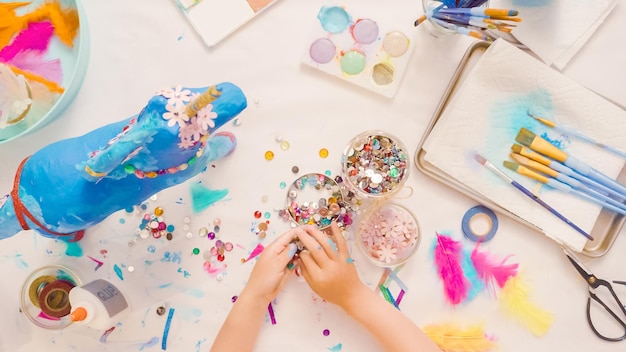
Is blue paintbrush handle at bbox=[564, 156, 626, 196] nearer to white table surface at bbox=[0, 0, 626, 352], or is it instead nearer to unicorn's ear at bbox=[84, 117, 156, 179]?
white table surface at bbox=[0, 0, 626, 352]

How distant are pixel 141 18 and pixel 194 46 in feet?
0.32

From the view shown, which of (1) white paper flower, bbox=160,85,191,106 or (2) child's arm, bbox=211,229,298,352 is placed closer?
(1) white paper flower, bbox=160,85,191,106

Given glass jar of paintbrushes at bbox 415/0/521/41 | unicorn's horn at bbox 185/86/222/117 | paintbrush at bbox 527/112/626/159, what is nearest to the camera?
unicorn's horn at bbox 185/86/222/117

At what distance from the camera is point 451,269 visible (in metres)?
0.84

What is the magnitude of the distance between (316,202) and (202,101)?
35 cm

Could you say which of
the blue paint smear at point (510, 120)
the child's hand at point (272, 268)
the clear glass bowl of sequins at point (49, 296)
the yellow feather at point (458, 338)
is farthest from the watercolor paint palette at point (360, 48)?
the clear glass bowl of sequins at point (49, 296)

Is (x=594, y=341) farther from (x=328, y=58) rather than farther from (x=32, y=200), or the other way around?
(x=32, y=200)

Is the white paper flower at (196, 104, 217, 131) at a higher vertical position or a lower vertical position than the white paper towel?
higher

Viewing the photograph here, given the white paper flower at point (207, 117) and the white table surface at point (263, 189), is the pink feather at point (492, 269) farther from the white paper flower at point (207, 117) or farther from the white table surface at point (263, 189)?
the white paper flower at point (207, 117)

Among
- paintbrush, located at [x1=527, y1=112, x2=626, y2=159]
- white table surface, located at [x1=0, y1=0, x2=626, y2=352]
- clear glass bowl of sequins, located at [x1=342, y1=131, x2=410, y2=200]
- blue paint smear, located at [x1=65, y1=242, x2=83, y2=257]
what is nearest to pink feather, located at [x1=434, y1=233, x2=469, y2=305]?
white table surface, located at [x1=0, y1=0, x2=626, y2=352]

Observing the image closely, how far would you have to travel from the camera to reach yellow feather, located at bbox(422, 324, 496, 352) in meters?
0.83

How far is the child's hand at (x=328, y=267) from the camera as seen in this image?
2.57ft

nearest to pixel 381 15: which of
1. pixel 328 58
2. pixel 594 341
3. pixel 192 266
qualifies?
pixel 328 58

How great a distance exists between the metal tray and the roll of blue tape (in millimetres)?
12
